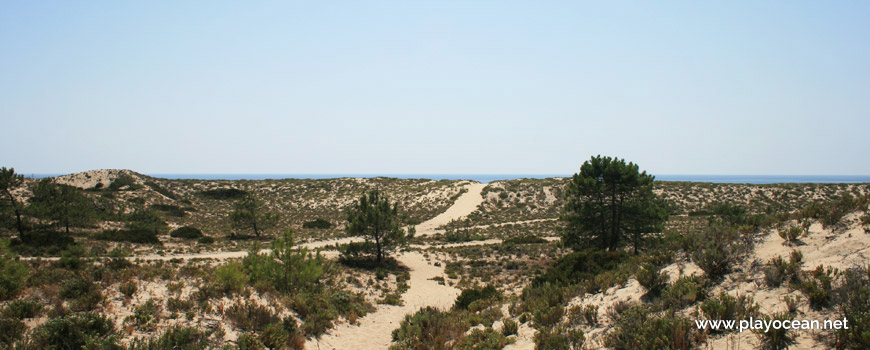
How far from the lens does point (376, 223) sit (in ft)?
88.3

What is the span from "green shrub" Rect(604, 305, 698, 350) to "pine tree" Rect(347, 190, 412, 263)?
19872 millimetres

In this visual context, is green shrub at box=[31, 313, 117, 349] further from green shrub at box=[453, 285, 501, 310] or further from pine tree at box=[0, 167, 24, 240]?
pine tree at box=[0, 167, 24, 240]

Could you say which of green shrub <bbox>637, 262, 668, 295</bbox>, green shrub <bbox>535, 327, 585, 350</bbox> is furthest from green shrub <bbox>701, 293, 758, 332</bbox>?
green shrub <bbox>535, 327, 585, 350</bbox>

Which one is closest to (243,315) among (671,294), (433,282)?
(671,294)

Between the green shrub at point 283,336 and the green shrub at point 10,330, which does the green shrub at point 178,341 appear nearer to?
the green shrub at point 283,336

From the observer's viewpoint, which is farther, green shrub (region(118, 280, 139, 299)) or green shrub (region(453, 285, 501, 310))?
green shrub (region(453, 285, 501, 310))

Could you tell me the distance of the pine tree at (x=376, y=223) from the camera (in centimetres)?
2683

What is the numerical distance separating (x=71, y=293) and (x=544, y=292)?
14715mm

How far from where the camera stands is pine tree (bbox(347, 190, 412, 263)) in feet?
88.0

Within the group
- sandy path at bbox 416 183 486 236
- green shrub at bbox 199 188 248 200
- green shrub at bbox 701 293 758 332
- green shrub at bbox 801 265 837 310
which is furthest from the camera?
green shrub at bbox 199 188 248 200

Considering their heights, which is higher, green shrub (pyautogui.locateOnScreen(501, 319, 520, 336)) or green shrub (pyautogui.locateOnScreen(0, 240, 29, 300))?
green shrub (pyautogui.locateOnScreen(0, 240, 29, 300))

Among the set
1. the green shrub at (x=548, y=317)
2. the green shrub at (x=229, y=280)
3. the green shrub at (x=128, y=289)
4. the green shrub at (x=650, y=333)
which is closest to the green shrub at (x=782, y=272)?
the green shrub at (x=650, y=333)

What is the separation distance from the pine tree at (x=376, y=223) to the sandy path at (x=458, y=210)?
67.6ft

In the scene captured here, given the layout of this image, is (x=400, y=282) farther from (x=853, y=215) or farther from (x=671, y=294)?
(x=853, y=215)
